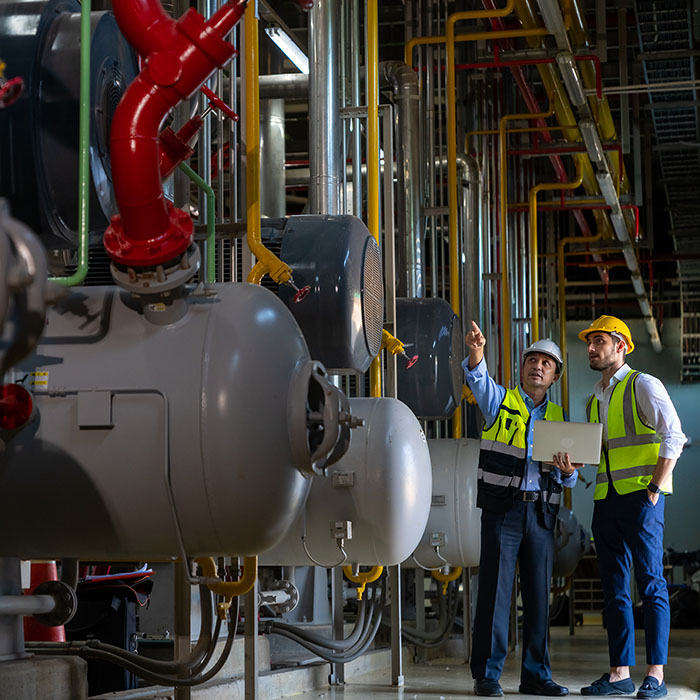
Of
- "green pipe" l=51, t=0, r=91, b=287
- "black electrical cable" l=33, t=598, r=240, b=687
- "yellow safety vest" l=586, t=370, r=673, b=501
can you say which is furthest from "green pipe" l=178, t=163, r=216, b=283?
"yellow safety vest" l=586, t=370, r=673, b=501

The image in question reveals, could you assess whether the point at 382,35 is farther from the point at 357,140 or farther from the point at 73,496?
the point at 73,496

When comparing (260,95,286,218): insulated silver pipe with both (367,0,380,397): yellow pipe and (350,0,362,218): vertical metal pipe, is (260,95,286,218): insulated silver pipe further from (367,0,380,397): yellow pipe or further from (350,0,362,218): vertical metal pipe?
(367,0,380,397): yellow pipe

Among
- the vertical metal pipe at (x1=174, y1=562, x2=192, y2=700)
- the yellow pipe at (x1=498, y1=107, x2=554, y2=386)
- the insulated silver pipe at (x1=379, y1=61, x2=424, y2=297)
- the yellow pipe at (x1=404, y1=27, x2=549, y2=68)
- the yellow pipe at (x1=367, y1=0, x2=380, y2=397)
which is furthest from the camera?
the yellow pipe at (x1=498, y1=107, x2=554, y2=386)

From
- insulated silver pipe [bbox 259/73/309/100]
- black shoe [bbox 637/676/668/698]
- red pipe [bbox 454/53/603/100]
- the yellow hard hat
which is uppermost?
red pipe [bbox 454/53/603/100]

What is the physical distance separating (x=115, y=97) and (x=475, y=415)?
5092 mm

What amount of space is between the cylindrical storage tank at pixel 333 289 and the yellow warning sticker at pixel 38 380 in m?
1.46

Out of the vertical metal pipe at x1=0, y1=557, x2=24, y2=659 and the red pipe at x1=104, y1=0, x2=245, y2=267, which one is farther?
the vertical metal pipe at x1=0, y1=557, x2=24, y2=659

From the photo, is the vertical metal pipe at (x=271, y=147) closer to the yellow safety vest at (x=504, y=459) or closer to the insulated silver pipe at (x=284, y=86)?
the insulated silver pipe at (x=284, y=86)

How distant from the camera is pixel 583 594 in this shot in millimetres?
14727

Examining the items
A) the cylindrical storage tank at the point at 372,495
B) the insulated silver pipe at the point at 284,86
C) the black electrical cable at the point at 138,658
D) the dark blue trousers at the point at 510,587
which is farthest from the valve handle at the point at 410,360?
the black electrical cable at the point at 138,658

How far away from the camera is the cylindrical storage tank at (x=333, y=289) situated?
4129 millimetres

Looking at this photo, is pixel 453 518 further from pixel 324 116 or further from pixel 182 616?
pixel 182 616

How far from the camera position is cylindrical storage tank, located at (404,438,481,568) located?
648 cm

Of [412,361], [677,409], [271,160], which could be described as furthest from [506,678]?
[677,409]
